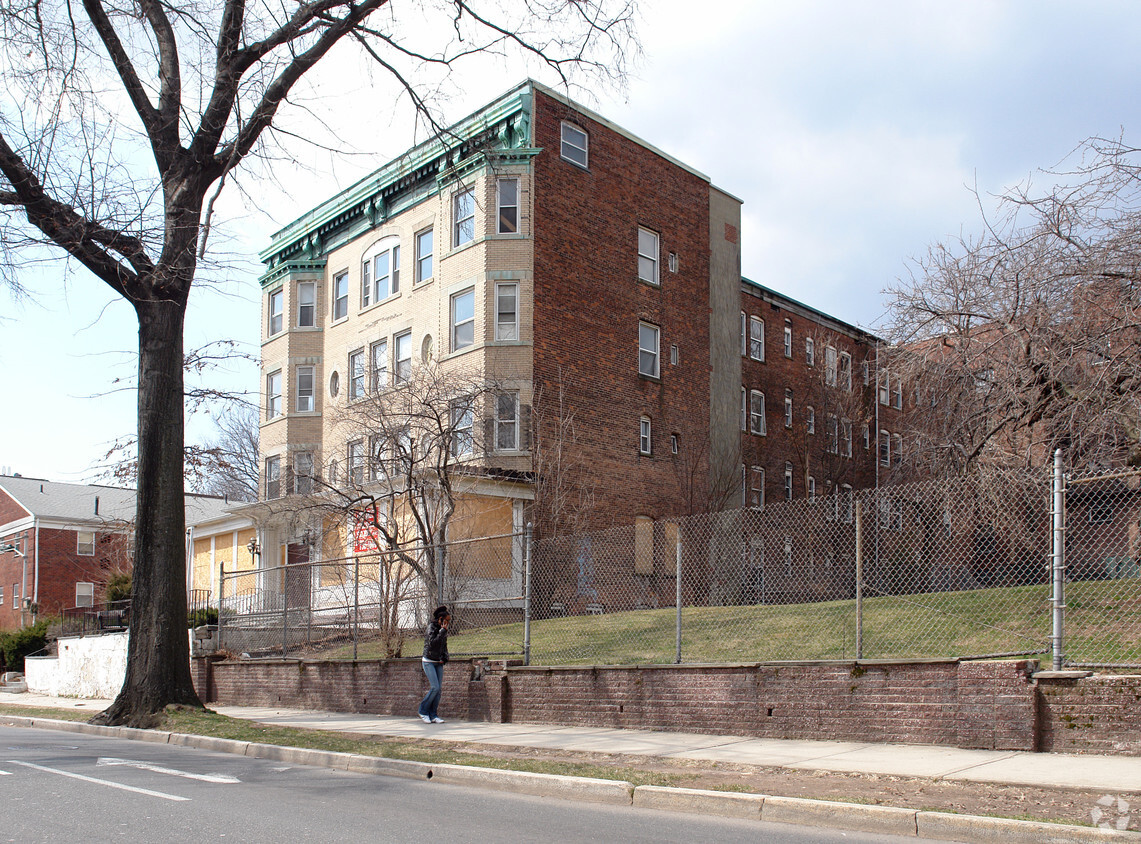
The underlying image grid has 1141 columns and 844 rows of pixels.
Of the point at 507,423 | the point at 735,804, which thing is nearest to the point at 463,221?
the point at 507,423

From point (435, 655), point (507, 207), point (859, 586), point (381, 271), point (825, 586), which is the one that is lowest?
point (435, 655)

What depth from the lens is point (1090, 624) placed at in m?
11.4

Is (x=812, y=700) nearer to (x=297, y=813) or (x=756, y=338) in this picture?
(x=297, y=813)

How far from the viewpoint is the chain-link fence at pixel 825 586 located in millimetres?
10852

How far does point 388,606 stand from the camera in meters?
18.3

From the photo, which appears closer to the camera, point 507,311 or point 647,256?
point 507,311

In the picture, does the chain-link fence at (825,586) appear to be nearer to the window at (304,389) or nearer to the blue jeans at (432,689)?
the blue jeans at (432,689)

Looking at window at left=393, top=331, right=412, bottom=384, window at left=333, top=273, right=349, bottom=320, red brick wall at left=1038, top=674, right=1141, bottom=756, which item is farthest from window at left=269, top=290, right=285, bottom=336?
red brick wall at left=1038, top=674, right=1141, bottom=756

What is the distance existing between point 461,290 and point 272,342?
11349 mm

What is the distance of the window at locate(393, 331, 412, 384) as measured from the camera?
31656 millimetres

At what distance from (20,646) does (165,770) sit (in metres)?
31.6

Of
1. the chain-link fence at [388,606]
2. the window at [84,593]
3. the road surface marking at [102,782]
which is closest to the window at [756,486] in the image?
the chain-link fence at [388,606]

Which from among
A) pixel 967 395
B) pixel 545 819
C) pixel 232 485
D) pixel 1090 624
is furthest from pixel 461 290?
pixel 232 485

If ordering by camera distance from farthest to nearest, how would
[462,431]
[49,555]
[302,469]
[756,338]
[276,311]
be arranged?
[49,555] → [756,338] → [276,311] → [302,469] → [462,431]
